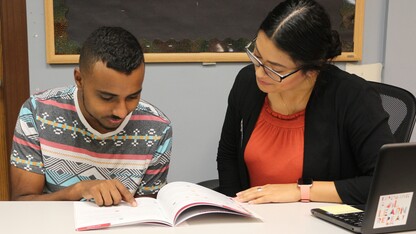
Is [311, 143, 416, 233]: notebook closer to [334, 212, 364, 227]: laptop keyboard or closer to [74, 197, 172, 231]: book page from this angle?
[334, 212, 364, 227]: laptop keyboard

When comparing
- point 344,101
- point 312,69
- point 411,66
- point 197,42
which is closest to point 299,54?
point 312,69

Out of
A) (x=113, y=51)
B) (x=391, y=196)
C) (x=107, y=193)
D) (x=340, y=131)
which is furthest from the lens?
(x=340, y=131)

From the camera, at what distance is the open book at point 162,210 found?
3.54 ft

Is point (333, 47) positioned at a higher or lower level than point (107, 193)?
higher

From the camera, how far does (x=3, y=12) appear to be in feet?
6.78

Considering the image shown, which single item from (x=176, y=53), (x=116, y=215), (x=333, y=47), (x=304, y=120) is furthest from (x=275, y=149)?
(x=176, y=53)

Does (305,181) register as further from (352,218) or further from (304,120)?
(352,218)

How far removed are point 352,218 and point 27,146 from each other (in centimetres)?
87

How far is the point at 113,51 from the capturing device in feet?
4.18

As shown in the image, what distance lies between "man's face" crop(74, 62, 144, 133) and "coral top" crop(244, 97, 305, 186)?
49 centimetres

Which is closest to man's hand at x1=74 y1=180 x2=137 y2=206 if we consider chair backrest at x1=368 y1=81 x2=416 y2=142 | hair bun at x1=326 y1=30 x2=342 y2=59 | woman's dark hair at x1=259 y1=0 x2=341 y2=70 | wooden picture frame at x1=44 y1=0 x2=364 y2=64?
woman's dark hair at x1=259 y1=0 x2=341 y2=70

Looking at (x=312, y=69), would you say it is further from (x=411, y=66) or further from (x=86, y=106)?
(x=411, y=66)

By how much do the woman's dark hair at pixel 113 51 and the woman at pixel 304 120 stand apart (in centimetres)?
39

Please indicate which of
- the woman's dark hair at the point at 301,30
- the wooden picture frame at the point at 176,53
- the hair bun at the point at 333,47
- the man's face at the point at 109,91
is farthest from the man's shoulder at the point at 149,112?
the wooden picture frame at the point at 176,53
